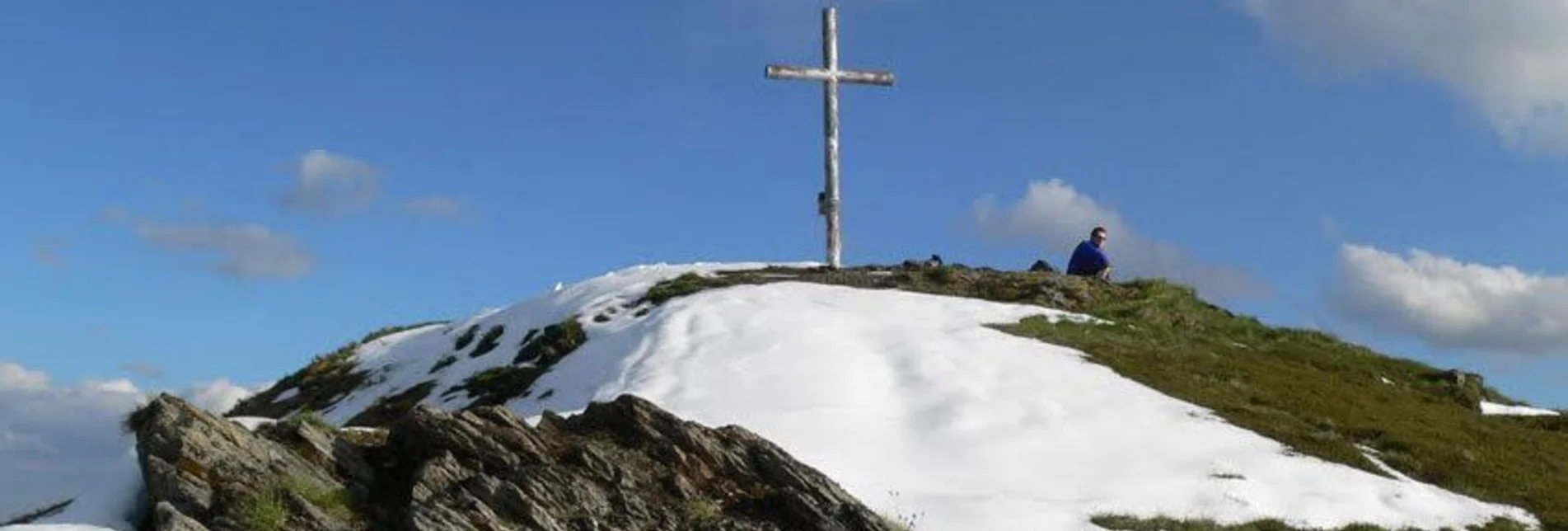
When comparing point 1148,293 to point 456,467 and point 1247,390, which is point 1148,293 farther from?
point 456,467

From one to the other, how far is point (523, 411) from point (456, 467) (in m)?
11.7

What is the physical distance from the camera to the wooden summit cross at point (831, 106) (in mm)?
40906

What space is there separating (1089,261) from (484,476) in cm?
2862

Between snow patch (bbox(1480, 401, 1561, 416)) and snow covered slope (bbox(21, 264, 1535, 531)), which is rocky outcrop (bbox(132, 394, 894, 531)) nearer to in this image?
snow covered slope (bbox(21, 264, 1535, 531))

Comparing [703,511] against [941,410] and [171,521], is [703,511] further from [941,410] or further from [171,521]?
[941,410]

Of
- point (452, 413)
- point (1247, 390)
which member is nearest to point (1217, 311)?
point (1247, 390)

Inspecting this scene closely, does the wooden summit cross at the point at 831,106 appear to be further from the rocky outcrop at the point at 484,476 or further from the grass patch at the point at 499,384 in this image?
the rocky outcrop at the point at 484,476

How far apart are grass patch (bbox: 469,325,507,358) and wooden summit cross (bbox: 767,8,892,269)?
9.46 m

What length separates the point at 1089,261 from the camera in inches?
1705

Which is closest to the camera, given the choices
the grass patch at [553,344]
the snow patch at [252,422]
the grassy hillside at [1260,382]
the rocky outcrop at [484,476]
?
the rocky outcrop at [484,476]

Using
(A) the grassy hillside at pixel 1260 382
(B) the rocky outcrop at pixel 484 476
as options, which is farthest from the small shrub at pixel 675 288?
(B) the rocky outcrop at pixel 484 476

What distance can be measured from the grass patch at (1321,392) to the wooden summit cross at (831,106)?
300 inches

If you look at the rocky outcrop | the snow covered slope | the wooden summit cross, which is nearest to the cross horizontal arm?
the wooden summit cross

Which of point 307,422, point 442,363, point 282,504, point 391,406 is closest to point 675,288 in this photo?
point 442,363
